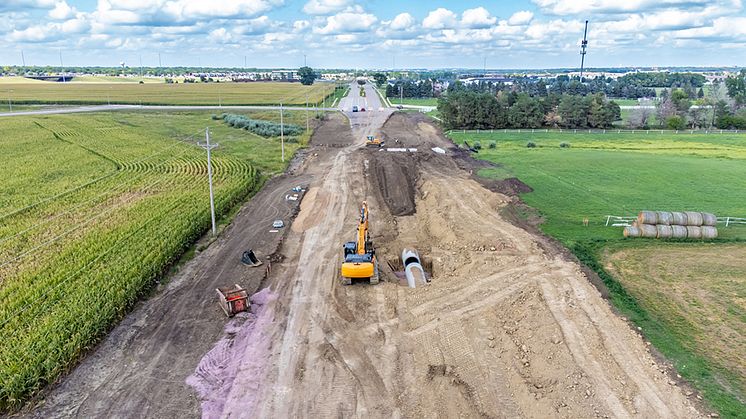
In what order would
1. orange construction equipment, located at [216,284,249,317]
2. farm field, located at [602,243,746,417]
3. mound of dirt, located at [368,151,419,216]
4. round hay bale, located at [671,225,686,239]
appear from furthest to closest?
mound of dirt, located at [368,151,419,216], round hay bale, located at [671,225,686,239], orange construction equipment, located at [216,284,249,317], farm field, located at [602,243,746,417]

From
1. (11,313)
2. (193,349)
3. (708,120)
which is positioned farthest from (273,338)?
(708,120)

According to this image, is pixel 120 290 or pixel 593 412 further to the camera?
pixel 120 290

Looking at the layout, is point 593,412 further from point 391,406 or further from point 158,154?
point 158,154

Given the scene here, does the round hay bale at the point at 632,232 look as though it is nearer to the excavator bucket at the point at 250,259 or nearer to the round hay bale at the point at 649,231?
the round hay bale at the point at 649,231

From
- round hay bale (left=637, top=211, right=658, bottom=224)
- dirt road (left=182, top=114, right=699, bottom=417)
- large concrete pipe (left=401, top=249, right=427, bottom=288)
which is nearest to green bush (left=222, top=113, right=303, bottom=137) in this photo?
dirt road (left=182, top=114, right=699, bottom=417)

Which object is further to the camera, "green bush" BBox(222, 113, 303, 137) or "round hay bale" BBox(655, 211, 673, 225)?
"green bush" BBox(222, 113, 303, 137)

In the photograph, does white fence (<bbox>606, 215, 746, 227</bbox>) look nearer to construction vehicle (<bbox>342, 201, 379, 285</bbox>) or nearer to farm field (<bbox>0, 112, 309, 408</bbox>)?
construction vehicle (<bbox>342, 201, 379, 285</bbox>)

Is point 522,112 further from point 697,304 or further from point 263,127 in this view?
point 697,304
